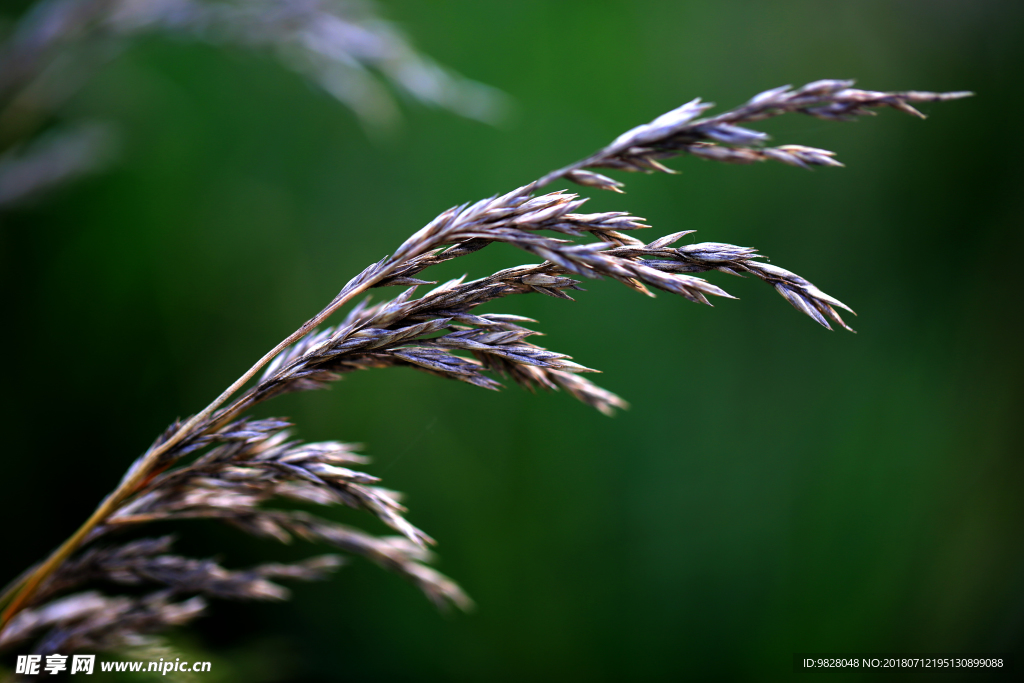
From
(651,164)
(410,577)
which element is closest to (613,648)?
(410,577)

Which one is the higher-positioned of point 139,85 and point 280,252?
point 139,85

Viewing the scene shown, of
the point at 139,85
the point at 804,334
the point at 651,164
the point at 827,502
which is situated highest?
the point at 139,85

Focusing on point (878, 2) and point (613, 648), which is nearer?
point (613, 648)

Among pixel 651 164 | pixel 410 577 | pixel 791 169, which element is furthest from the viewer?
pixel 791 169

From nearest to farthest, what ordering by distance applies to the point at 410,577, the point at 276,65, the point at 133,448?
the point at 410,577
the point at 133,448
the point at 276,65

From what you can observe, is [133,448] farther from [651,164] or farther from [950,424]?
[950,424]

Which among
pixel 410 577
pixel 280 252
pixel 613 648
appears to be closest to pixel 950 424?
pixel 613 648

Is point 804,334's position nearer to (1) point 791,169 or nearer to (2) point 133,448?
(1) point 791,169
